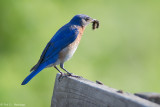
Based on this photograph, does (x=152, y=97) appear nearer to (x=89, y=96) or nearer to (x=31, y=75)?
(x=89, y=96)

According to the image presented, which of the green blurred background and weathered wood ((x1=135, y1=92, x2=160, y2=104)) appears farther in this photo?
the green blurred background

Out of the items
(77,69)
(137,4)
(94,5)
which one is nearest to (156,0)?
(137,4)

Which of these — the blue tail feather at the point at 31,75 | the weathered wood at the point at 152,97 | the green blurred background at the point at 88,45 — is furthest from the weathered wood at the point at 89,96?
the green blurred background at the point at 88,45

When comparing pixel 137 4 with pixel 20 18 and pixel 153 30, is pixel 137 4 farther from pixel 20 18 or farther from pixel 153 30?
pixel 20 18

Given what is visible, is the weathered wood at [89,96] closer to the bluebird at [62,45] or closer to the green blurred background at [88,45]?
the bluebird at [62,45]

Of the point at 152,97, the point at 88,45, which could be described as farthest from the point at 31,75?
the point at 88,45

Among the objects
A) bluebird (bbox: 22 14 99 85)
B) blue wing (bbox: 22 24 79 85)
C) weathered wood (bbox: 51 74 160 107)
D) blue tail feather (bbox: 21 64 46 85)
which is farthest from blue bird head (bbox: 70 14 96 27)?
weathered wood (bbox: 51 74 160 107)

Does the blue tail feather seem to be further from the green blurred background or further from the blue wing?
the green blurred background
